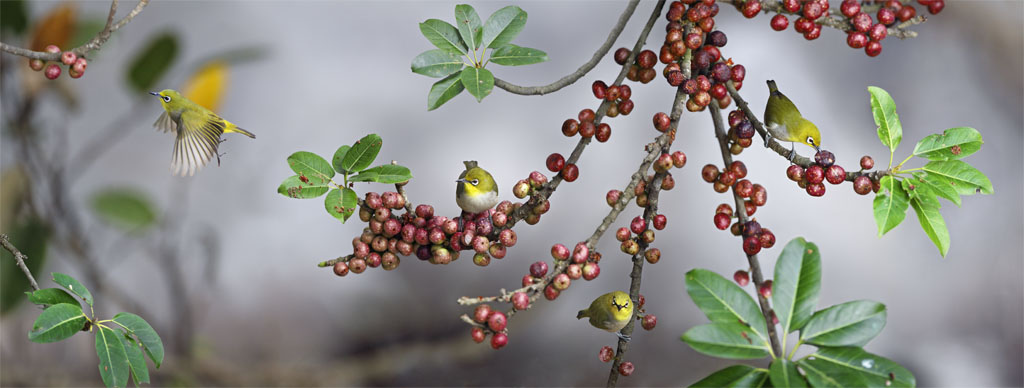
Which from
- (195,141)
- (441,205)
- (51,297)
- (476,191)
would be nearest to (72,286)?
(51,297)

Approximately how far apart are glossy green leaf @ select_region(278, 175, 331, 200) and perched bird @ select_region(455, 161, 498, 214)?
8 cm

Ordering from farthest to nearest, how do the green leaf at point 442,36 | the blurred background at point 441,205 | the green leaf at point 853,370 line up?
the blurred background at point 441,205, the green leaf at point 442,36, the green leaf at point 853,370

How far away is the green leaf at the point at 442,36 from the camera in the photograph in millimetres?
499

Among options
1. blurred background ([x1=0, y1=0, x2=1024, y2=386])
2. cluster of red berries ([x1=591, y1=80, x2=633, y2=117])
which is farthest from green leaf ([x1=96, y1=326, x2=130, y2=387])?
blurred background ([x1=0, y1=0, x2=1024, y2=386])

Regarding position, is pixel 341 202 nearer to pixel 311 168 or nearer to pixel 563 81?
pixel 311 168

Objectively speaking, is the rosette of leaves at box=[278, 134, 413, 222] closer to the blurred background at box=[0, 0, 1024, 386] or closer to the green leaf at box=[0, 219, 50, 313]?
the blurred background at box=[0, 0, 1024, 386]

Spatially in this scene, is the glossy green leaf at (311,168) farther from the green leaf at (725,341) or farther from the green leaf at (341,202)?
the green leaf at (725,341)

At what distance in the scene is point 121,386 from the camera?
18.3 inches

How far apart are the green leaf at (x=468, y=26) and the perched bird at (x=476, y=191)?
9 centimetres

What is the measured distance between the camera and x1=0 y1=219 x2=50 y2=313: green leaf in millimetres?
1160

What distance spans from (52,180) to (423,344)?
26.1 inches

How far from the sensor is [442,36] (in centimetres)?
50

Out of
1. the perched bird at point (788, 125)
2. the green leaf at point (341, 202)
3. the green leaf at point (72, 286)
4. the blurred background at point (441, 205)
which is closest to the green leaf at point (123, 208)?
the blurred background at point (441, 205)

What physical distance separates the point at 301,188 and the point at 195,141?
78mm
